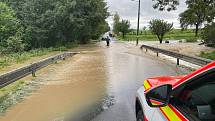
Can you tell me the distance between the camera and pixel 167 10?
1334 inches

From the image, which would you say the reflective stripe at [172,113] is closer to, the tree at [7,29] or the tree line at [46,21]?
the tree at [7,29]

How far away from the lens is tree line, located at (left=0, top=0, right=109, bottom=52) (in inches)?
1751

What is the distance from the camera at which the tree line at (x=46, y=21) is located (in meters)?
44.5

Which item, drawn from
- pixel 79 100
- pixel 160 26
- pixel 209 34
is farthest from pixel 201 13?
pixel 160 26

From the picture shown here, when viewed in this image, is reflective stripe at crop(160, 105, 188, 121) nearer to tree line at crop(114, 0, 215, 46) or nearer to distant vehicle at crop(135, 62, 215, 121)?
distant vehicle at crop(135, 62, 215, 121)

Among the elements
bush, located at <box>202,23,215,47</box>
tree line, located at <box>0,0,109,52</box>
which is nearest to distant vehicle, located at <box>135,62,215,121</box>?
bush, located at <box>202,23,215,47</box>

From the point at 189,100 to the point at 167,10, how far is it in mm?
30983

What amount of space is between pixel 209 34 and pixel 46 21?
64.4 ft

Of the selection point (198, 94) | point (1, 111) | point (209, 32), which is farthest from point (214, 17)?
point (198, 94)

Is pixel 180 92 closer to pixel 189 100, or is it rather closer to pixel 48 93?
pixel 189 100

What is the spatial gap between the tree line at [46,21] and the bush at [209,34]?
15.7 m

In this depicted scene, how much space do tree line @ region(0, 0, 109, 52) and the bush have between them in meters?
15.7

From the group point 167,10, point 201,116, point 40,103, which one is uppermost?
point 167,10

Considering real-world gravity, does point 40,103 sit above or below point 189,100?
below
